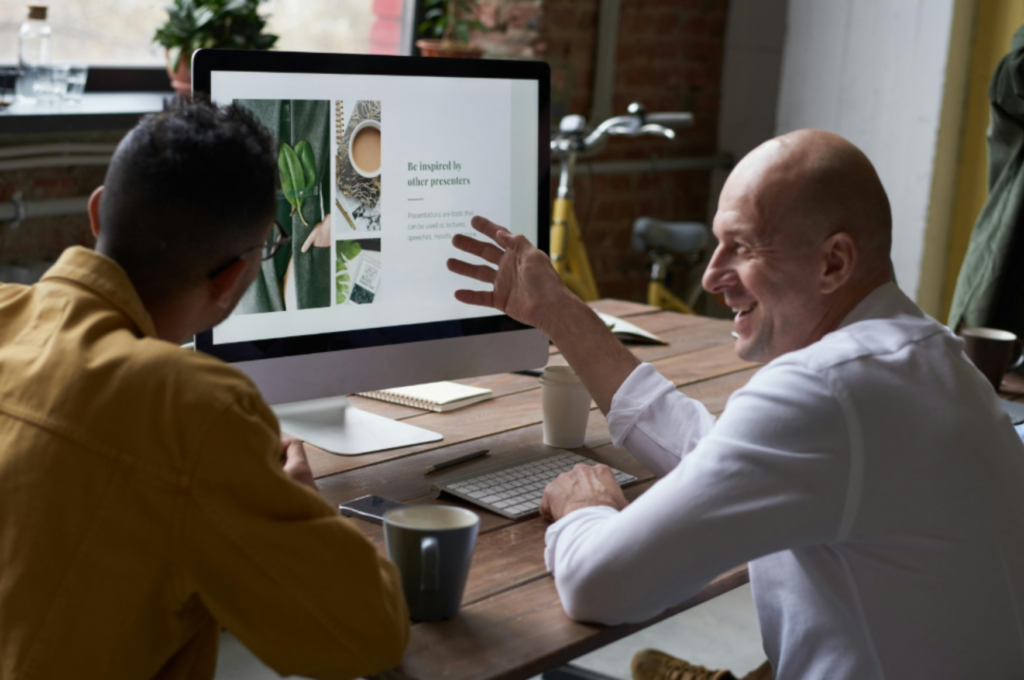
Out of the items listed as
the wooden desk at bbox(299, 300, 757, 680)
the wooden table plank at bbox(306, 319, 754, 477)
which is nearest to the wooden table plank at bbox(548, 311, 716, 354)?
the wooden desk at bbox(299, 300, 757, 680)

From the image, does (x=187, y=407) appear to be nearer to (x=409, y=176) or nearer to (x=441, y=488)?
(x=441, y=488)

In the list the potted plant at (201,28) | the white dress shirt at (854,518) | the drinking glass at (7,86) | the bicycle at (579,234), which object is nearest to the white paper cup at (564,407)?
the white dress shirt at (854,518)

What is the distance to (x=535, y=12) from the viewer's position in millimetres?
3791

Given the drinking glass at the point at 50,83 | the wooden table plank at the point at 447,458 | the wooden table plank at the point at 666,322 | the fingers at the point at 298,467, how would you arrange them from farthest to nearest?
the drinking glass at the point at 50,83, the wooden table plank at the point at 666,322, the wooden table plank at the point at 447,458, the fingers at the point at 298,467

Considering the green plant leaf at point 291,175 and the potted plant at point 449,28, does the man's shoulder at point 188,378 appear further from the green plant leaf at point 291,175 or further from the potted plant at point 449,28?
the potted plant at point 449,28

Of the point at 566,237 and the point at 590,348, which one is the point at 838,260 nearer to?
the point at 590,348

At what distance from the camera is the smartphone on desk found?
3.96ft

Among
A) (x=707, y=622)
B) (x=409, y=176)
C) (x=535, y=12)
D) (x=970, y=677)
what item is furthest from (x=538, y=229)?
(x=535, y=12)

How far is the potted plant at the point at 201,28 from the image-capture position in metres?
2.94

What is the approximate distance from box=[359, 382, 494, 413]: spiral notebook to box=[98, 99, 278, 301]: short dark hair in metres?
0.74

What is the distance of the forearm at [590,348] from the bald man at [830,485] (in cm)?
18

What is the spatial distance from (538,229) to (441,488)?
439 mm

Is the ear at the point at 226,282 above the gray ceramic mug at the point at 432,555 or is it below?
above

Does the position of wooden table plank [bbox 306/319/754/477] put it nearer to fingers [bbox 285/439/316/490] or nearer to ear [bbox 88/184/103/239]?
fingers [bbox 285/439/316/490]
